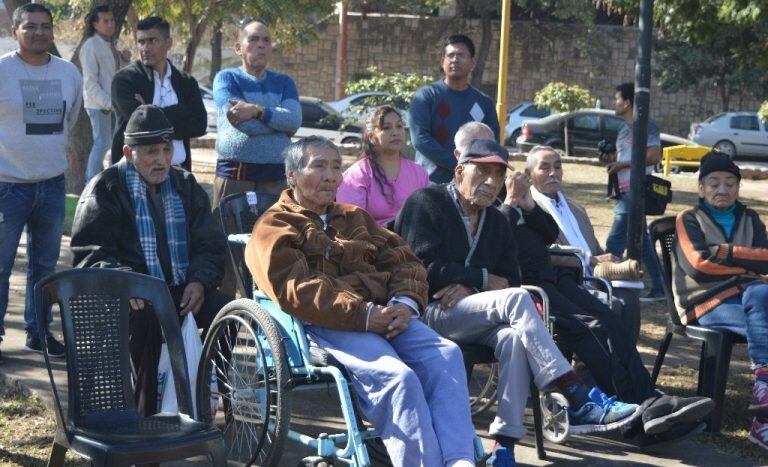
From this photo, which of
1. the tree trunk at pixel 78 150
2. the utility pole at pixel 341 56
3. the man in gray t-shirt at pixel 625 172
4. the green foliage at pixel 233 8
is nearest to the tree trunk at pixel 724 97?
the utility pole at pixel 341 56

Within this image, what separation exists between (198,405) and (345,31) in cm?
3672

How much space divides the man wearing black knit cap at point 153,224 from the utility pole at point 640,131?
3757 millimetres

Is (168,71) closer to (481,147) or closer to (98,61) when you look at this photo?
(481,147)

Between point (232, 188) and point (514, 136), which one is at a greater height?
point (232, 188)

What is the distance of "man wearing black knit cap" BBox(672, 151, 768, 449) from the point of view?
19.8 feet

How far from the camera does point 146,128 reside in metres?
5.34

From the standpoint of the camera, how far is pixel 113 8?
11797mm

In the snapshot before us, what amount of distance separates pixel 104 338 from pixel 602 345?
104 inches

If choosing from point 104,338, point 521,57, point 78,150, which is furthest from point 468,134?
point 521,57

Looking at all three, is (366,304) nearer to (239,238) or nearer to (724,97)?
(239,238)

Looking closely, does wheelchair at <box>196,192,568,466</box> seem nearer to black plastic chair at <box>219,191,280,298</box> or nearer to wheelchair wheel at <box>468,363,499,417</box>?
black plastic chair at <box>219,191,280,298</box>

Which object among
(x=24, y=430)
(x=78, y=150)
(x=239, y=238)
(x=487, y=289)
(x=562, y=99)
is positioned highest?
(x=562, y=99)

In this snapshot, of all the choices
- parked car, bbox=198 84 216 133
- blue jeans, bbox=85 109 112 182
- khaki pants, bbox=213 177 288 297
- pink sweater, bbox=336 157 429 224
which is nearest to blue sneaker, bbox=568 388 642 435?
pink sweater, bbox=336 157 429 224

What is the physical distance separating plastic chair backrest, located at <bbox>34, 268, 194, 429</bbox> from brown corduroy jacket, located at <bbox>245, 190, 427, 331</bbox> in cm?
59
